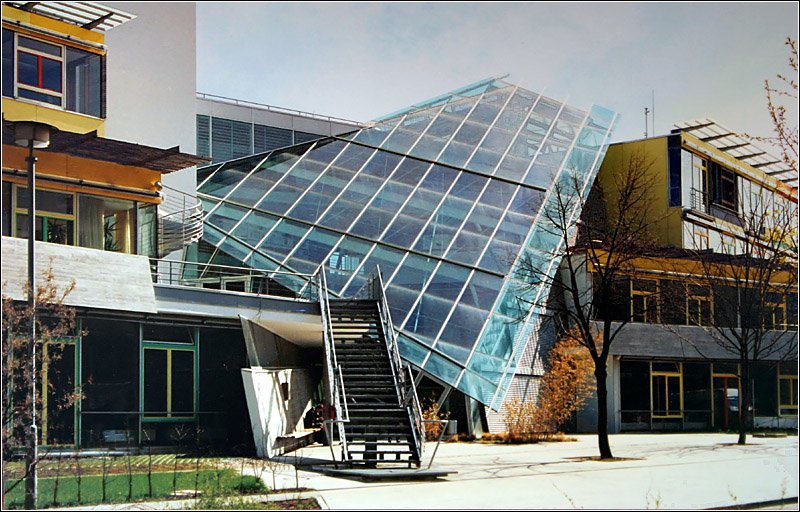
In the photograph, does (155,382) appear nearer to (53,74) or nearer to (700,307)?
(53,74)

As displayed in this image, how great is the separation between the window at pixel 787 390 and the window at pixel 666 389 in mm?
4345

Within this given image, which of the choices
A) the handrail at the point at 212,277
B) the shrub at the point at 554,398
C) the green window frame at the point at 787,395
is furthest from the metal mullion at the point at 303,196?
the green window frame at the point at 787,395

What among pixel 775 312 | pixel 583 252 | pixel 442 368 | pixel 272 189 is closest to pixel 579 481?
pixel 442 368

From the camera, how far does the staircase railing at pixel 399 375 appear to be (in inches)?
799

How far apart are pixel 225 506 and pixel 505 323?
14.5m

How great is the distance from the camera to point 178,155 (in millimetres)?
22594

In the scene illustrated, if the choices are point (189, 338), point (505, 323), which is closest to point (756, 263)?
point (505, 323)

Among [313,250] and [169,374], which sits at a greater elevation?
[313,250]

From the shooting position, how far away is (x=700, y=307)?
34.2 metres

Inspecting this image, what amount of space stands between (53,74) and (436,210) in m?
12.4

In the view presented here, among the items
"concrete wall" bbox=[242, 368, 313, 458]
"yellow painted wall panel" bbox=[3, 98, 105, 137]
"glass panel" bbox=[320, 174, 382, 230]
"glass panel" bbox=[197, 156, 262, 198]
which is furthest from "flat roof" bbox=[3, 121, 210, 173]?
"glass panel" bbox=[197, 156, 262, 198]

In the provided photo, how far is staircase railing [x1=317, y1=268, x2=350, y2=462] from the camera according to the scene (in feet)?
64.9

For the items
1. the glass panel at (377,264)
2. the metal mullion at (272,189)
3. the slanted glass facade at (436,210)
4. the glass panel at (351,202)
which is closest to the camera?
the slanted glass facade at (436,210)

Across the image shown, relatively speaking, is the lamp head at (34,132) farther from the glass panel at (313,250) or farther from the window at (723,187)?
the window at (723,187)
